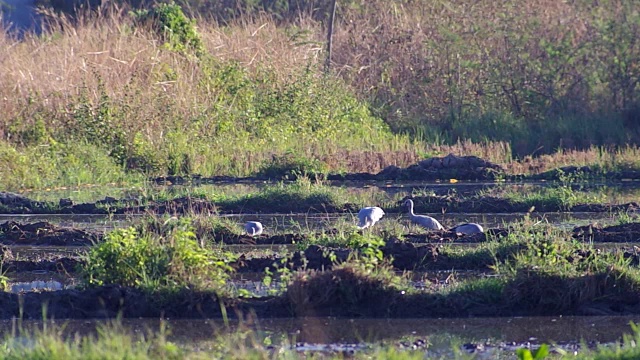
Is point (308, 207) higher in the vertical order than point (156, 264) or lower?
lower

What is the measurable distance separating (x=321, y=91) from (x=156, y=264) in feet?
48.4

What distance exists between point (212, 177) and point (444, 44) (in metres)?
9.38

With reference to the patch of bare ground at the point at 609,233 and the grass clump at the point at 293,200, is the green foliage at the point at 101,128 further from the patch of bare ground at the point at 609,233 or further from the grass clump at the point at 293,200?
the patch of bare ground at the point at 609,233

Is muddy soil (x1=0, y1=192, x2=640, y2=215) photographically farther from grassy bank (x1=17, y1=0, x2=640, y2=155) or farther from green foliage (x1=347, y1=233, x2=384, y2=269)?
grassy bank (x1=17, y1=0, x2=640, y2=155)

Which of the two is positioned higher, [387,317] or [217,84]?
[217,84]

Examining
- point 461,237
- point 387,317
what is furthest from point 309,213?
point 387,317

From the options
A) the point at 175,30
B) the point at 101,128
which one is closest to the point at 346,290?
the point at 101,128

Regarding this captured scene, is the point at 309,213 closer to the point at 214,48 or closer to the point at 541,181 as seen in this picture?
the point at 541,181

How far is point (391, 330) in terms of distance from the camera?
7.54m

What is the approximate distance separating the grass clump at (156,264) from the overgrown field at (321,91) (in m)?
9.00

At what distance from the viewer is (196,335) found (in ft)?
24.3

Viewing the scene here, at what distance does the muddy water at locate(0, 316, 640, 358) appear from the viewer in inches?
280

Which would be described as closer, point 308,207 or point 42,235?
point 42,235

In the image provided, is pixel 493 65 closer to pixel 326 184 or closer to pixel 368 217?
pixel 326 184
